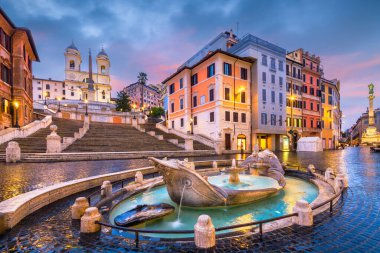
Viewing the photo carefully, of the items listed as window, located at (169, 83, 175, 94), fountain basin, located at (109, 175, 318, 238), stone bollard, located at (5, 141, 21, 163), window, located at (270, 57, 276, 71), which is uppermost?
window, located at (270, 57, 276, 71)

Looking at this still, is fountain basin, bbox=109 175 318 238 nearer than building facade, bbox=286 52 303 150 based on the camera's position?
Yes

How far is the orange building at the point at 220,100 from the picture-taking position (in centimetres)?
2841

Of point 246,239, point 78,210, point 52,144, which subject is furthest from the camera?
point 52,144

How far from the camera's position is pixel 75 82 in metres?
81.6

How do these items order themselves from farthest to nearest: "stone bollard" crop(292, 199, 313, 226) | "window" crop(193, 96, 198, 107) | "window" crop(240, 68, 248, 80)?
"window" crop(193, 96, 198, 107), "window" crop(240, 68, 248, 80), "stone bollard" crop(292, 199, 313, 226)

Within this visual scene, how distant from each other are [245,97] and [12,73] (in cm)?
3231

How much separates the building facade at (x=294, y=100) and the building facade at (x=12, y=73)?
4058 cm

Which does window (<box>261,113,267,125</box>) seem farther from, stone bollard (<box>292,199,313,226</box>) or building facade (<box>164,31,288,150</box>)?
stone bollard (<box>292,199,313,226</box>)

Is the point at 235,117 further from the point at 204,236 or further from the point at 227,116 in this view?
the point at 204,236

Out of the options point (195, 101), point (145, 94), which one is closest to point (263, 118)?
point (195, 101)

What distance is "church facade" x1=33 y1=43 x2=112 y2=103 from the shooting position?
8062cm

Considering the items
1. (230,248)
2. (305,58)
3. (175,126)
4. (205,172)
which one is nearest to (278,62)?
(305,58)

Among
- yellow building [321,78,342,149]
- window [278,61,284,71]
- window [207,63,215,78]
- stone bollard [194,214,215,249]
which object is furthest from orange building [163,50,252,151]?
stone bollard [194,214,215,249]

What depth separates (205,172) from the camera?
11.7m
